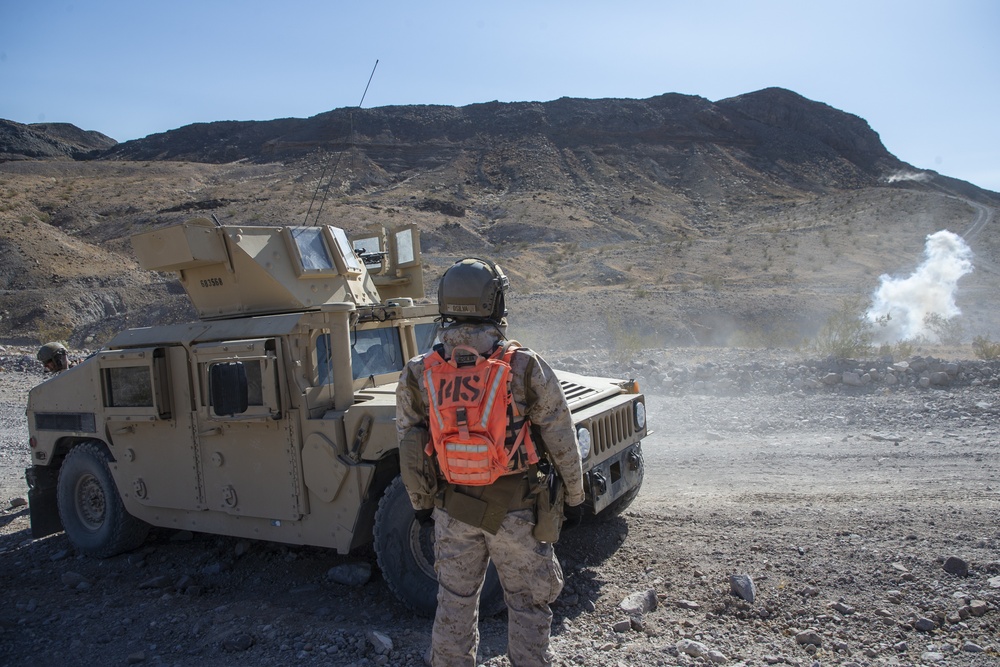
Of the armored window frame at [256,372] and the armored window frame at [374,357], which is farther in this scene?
the armored window frame at [374,357]

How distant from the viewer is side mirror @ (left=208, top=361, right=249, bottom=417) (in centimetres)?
468

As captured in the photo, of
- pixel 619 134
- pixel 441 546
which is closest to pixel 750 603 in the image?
pixel 441 546

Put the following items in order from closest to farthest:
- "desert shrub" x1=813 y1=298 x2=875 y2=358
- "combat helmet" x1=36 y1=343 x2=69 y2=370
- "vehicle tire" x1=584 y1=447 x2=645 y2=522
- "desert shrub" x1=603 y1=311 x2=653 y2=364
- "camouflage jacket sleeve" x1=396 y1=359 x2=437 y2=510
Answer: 1. "camouflage jacket sleeve" x1=396 y1=359 x2=437 y2=510
2. "vehicle tire" x1=584 y1=447 x2=645 y2=522
3. "combat helmet" x1=36 y1=343 x2=69 y2=370
4. "desert shrub" x1=813 y1=298 x2=875 y2=358
5. "desert shrub" x1=603 y1=311 x2=653 y2=364

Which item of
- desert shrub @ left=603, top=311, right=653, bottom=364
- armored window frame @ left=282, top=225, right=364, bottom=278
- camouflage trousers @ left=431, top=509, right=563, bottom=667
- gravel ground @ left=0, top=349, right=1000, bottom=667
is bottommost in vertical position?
gravel ground @ left=0, top=349, right=1000, bottom=667

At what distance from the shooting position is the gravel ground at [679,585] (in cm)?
393

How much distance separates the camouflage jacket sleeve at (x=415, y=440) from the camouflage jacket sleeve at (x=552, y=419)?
47 centimetres

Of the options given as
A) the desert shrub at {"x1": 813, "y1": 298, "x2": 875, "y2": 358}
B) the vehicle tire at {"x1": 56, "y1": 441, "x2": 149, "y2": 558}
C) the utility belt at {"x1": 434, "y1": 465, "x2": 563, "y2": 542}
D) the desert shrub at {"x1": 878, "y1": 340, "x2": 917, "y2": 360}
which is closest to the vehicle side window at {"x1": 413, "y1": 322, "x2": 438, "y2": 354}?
the vehicle tire at {"x1": 56, "y1": 441, "x2": 149, "y2": 558}

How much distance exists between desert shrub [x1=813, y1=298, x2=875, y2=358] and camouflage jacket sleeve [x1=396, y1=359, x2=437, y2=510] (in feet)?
35.7

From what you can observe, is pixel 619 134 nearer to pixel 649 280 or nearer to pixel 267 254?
pixel 649 280

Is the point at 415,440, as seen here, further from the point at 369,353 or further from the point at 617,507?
the point at 617,507

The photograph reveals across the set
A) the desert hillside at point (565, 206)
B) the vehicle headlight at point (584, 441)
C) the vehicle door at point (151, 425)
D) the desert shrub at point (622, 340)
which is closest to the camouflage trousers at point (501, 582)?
the vehicle headlight at point (584, 441)

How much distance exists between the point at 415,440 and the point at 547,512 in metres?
0.64

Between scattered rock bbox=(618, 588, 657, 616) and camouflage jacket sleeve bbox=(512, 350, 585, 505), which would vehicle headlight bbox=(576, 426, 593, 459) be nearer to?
scattered rock bbox=(618, 588, 657, 616)

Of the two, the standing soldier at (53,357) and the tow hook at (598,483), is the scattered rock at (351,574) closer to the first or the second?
the tow hook at (598,483)
